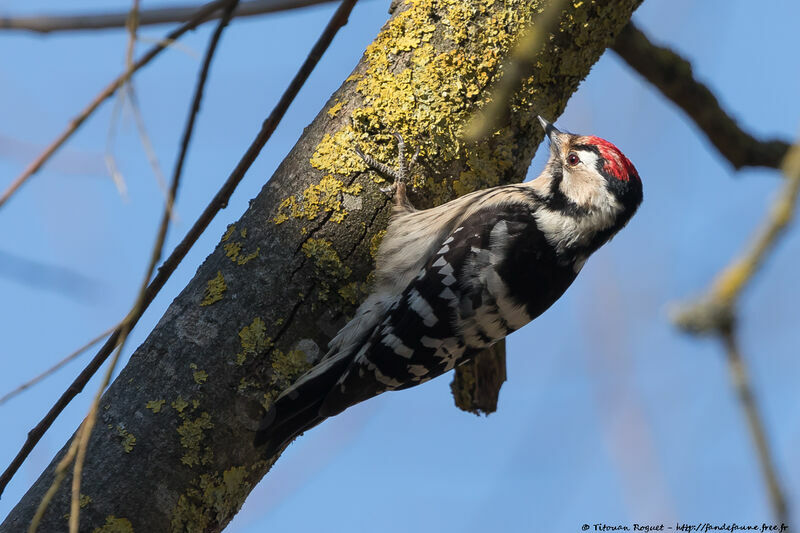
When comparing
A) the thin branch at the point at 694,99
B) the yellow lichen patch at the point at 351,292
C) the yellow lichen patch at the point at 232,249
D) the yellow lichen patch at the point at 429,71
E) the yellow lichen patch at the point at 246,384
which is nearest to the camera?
the yellow lichen patch at the point at 246,384

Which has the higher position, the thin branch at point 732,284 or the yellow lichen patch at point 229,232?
the yellow lichen patch at point 229,232

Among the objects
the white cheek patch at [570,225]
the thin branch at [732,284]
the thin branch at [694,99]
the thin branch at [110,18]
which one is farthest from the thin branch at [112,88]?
the thin branch at [694,99]

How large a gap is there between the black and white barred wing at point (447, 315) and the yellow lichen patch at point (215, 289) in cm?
58

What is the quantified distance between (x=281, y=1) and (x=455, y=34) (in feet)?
5.38

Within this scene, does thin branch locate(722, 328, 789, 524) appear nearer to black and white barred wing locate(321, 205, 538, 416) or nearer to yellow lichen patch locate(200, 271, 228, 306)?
yellow lichen patch locate(200, 271, 228, 306)

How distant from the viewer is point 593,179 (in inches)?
145

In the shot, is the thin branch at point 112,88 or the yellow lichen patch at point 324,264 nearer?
the thin branch at point 112,88

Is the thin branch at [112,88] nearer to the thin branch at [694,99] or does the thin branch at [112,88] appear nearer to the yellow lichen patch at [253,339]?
the yellow lichen patch at [253,339]

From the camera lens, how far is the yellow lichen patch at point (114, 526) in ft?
8.27

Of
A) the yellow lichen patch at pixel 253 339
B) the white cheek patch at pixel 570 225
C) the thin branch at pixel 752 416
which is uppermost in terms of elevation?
the white cheek patch at pixel 570 225

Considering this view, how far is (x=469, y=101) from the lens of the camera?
3184 millimetres

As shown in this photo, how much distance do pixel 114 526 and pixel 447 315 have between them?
1418 millimetres

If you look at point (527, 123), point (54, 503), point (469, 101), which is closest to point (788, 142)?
point (527, 123)

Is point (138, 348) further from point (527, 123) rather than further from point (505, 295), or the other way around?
point (527, 123)
